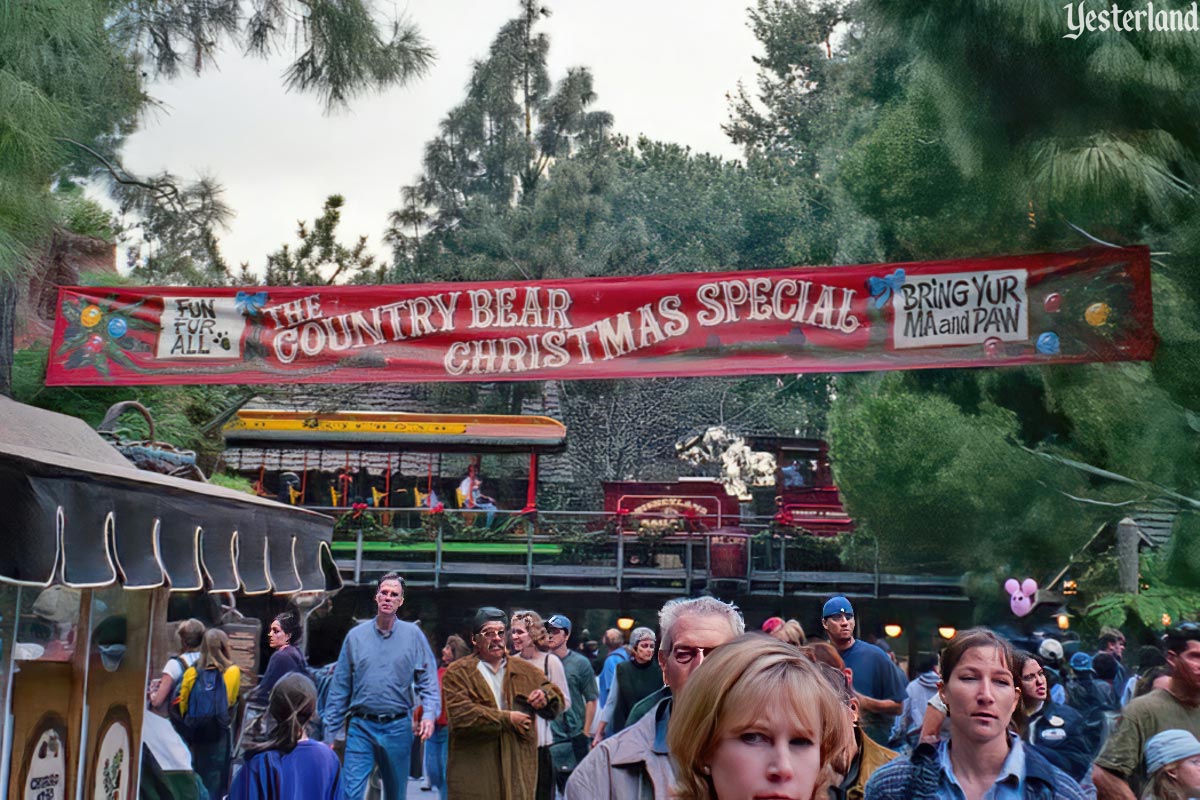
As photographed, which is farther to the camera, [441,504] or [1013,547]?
[441,504]

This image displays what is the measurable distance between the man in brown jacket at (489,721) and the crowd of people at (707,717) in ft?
0.04

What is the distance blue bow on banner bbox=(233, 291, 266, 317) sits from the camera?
10523 mm

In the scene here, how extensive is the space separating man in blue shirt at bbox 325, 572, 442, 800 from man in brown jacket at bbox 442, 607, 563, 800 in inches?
29.5

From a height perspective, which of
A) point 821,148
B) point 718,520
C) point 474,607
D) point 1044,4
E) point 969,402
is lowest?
point 474,607

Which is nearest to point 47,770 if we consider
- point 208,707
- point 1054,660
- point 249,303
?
point 208,707

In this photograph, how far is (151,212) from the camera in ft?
51.5

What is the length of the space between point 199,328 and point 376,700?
361 cm

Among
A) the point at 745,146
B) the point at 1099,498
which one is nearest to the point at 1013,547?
the point at 1099,498

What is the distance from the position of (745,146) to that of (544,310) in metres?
43.1

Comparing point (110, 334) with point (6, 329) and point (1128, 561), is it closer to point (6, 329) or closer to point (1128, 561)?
point (6, 329)

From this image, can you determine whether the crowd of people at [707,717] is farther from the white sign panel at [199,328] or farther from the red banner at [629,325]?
the white sign panel at [199,328]

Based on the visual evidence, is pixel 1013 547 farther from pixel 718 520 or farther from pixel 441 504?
pixel 441 504
